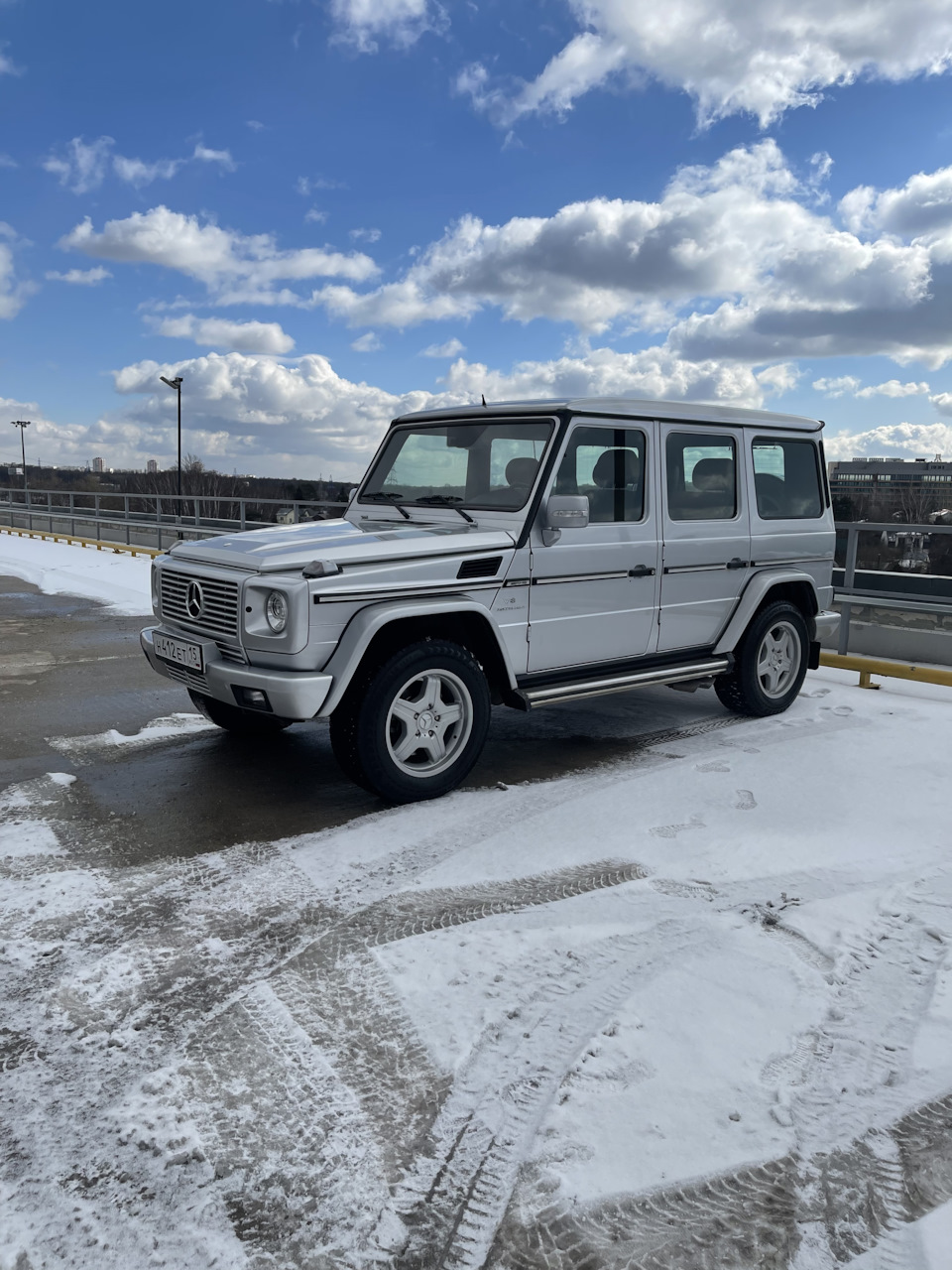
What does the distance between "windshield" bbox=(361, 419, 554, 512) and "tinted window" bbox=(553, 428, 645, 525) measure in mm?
170

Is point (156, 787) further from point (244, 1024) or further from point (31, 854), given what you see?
point (244, 1024)

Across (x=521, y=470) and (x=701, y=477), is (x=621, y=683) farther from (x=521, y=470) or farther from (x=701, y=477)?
(x=701, y=477)

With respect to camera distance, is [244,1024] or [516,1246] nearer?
[516,1246]

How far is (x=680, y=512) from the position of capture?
18.4 ft

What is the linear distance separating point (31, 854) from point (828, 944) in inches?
123

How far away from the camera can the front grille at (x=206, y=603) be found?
14.6 ft

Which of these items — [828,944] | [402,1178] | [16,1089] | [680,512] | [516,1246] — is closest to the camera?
[516,1246]

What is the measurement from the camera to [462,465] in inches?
211

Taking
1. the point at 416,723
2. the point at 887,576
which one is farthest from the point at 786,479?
the point at 416,723

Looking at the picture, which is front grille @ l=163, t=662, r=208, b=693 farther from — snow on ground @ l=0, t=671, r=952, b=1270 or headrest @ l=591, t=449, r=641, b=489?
headrest @ l=591, t=449, r=641, b=489

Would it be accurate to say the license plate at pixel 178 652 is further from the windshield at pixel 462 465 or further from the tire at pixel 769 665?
the tire at pixel 769 665

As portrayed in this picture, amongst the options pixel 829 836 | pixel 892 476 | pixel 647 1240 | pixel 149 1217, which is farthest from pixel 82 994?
pixel 892 476

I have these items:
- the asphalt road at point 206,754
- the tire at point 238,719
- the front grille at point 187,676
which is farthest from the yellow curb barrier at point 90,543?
the front grille at point 187,676

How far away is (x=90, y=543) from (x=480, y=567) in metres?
18.0
